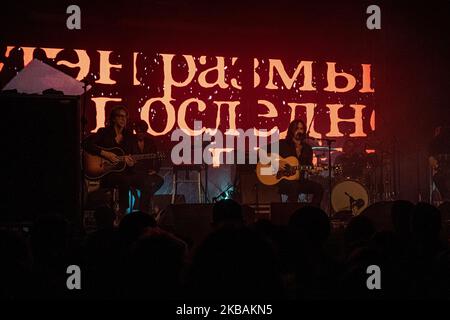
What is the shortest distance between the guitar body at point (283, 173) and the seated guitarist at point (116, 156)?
1.91 metres

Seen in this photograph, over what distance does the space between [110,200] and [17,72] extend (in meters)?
4.15

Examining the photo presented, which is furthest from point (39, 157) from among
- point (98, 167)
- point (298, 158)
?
point (298, 158)

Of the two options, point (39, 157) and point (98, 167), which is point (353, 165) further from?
point (39, 157)

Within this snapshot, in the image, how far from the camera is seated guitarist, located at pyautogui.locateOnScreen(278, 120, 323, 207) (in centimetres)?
941

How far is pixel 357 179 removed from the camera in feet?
34.3

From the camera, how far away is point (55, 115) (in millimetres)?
5469

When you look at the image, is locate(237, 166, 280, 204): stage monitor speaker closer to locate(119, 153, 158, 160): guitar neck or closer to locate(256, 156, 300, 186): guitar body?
locate(256, 156, 300, 186): guitar body

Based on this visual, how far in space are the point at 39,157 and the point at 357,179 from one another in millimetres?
6474

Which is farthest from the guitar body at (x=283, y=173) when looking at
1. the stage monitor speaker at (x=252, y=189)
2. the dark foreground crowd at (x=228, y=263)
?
the dark foreground crowd at (x=228, y=263)

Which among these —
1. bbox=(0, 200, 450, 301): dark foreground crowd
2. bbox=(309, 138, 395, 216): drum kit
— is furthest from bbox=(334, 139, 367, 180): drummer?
bbox=(0, 200, 450, 301): dark foreground crowd

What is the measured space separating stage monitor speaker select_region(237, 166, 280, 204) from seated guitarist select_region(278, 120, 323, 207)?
42cm

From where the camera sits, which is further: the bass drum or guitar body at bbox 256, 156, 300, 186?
the bass drum

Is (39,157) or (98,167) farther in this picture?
(98,167)

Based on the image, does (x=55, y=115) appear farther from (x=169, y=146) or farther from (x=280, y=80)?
(x=280, y=80)
